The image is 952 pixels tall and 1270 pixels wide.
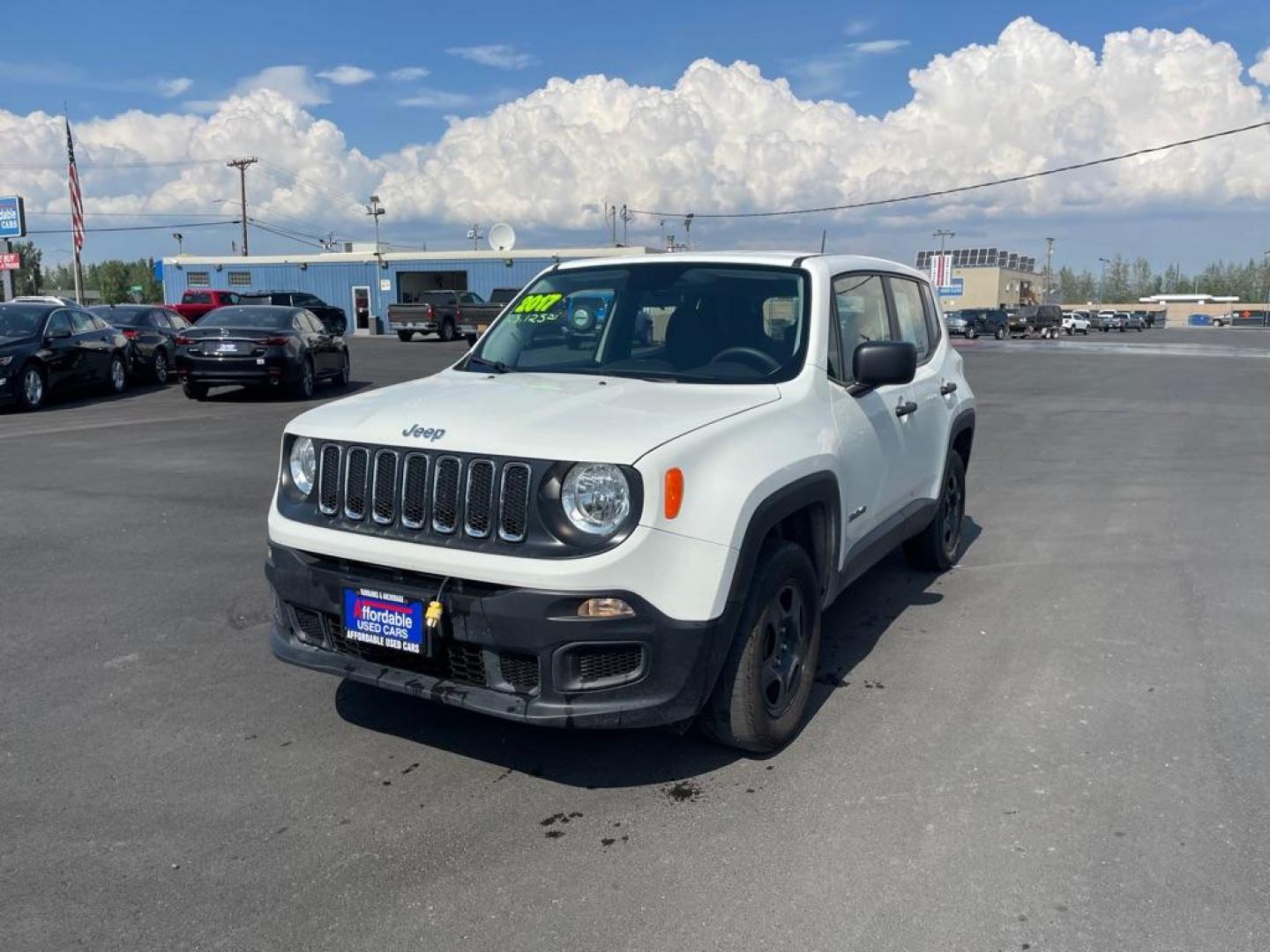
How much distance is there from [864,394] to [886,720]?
1441 millimetres

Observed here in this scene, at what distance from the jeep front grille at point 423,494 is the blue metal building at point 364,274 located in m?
49.2

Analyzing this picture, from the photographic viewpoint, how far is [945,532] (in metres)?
6.57

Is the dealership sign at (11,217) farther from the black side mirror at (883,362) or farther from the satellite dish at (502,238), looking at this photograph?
the black side mirror at (883,362)

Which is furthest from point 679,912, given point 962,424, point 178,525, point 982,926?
point 178,525

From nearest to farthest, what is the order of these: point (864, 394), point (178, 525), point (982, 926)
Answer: point (982, 926) → point (864, 394) → point (178, 525)

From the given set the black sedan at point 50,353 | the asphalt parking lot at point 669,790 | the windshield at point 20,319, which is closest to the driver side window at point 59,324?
the black sedan at point 50,353

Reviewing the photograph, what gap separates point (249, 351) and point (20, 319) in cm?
340

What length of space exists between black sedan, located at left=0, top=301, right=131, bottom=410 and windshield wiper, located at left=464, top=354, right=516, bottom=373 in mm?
12584

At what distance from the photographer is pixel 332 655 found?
3795 millimetres

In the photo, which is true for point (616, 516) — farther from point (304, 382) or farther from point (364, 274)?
point (364, 274)

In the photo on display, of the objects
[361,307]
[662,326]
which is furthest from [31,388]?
[361,307]

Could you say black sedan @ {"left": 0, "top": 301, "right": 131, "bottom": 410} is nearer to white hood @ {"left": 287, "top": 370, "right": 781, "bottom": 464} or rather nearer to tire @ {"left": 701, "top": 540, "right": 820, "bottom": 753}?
white hood @ {"left": 287, "top": 370, "right": 781, "bottom": 464}

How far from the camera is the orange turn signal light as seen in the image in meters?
3.33

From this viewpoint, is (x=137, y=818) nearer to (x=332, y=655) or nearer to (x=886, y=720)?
(x=332, y=655)
